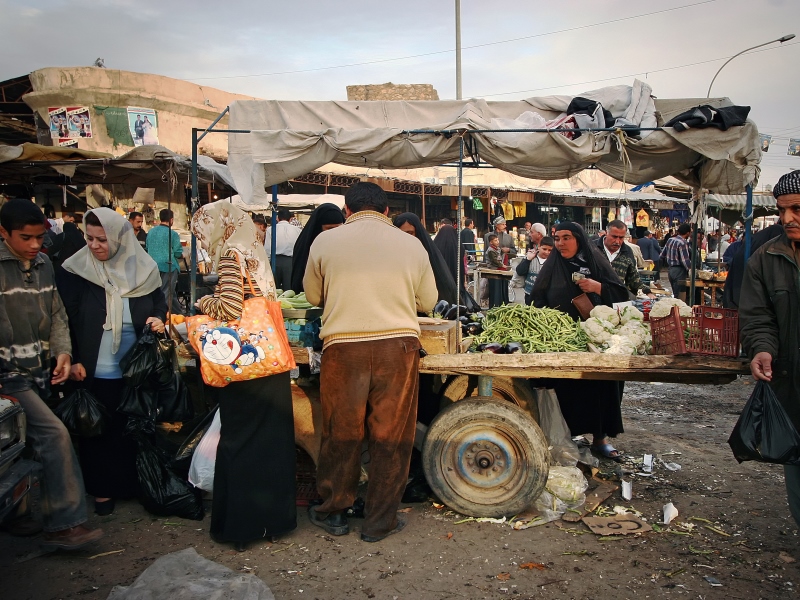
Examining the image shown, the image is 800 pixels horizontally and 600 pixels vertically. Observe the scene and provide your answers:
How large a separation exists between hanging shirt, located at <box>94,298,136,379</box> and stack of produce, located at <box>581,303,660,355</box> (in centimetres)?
315

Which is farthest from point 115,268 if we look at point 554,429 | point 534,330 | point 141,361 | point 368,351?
point 554,429

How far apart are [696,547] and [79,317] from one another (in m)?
4.07

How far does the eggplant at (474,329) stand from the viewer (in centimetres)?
499

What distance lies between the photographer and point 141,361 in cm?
403

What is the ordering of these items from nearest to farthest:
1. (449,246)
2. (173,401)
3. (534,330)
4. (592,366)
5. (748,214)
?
(592,366) → (173,401) → (534,330) → (748,214) → (449,246)

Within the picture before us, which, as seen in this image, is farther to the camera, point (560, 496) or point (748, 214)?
point (748, 214)

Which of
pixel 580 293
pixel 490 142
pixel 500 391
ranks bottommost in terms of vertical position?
pixel 500 391

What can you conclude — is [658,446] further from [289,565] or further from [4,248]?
[4,248]

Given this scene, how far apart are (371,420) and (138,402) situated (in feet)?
5.14

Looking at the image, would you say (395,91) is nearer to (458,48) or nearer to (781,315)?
(458,48)

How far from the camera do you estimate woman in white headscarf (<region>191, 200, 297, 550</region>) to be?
3.65m

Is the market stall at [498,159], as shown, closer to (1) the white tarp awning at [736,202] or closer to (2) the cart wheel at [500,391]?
(2) the cart wheel at [500,391]

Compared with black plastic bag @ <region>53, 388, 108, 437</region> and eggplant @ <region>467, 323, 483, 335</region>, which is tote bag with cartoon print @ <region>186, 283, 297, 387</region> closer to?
black plastic bag @ <region>53, 388, 108, 437</region>

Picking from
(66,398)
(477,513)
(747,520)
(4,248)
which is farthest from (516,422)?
(4,248)
